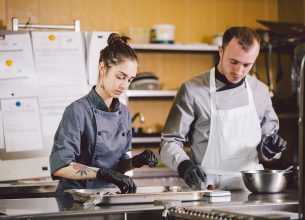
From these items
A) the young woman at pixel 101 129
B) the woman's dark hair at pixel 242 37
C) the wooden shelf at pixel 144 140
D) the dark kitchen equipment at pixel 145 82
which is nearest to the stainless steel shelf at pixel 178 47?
the dark kitchen equipment at pixel 145 82

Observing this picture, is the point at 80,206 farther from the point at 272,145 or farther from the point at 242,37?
the point at 242,37

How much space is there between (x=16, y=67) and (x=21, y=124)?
1.40 feet

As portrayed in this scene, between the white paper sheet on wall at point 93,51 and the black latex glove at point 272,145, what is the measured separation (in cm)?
167

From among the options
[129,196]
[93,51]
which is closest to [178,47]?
[93,51]

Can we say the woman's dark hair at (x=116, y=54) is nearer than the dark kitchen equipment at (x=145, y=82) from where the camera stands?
→ Yes

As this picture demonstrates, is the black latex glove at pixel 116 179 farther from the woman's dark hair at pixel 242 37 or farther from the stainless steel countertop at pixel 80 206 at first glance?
the woman's dark hair at pixel 242 37

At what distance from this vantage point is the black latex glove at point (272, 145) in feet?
10.2

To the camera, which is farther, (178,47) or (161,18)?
(161,18)

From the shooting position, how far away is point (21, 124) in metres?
4.41

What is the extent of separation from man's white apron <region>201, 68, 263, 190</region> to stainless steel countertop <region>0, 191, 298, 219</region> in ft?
1.53

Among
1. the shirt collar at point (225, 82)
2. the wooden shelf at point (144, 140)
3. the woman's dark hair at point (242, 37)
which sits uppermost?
the woman's dark hair at point (242, 37)

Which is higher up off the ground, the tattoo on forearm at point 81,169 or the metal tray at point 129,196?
the tattoo on forearm at point 81,169

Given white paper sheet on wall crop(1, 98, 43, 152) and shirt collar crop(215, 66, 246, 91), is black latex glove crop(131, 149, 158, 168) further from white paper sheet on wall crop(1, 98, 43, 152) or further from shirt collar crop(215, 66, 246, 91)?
white paper sheet on wall crop(1, 98, 43, 152)

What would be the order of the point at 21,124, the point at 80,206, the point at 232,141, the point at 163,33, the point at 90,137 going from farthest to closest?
1. the point at 163,33
2. the point at 21,124
3. the point at 232,141
4. the point at 90,137
5. the point at 80,206
